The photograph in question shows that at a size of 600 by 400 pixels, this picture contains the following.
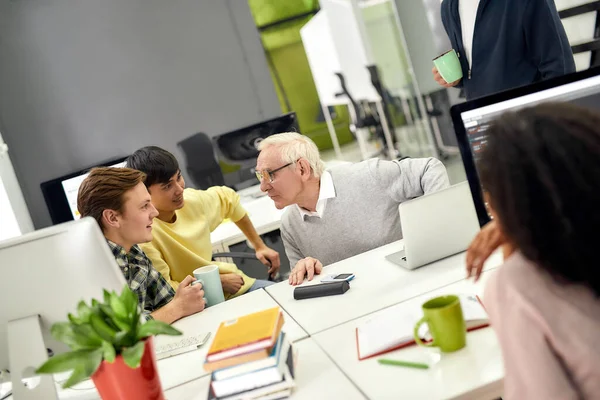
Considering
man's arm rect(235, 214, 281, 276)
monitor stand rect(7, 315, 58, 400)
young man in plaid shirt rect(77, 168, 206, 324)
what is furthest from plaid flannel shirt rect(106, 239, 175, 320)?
man's arm rect(235, 214, 281, 276)

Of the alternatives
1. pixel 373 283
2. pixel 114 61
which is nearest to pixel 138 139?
pixel 114 61

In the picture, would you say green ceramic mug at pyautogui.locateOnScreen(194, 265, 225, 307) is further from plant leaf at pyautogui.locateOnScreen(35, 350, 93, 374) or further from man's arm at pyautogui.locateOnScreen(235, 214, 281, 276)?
man's arm at pyautogui.locateOnScreen(235, 214, 281, 276)

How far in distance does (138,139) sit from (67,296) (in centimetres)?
389

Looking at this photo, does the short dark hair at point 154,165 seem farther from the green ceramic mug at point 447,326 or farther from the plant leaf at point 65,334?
the green ceramic mug at point 447,326

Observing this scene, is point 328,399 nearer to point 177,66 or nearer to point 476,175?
point 476,175

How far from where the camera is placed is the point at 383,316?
1.49 meters

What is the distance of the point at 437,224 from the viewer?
1.78 metres

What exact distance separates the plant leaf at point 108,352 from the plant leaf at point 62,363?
1.7 inches

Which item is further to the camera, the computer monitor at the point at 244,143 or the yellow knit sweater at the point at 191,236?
the computer monitor at the point at 244,143

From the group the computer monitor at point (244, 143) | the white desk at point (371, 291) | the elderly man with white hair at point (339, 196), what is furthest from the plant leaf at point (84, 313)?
the computer monitor at point (244, 143)

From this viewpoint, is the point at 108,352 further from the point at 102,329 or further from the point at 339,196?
the point at 339,196

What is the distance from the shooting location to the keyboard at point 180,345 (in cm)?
167

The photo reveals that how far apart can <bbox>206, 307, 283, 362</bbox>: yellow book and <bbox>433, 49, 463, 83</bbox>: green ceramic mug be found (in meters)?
1.41

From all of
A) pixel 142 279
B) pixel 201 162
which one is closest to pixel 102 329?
pixel 142 279
